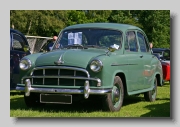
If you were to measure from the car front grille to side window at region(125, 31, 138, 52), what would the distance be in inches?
61.0

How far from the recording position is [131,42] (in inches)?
351

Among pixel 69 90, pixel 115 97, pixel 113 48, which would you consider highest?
pixel 113 48

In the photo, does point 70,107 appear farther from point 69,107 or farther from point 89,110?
point 89,110

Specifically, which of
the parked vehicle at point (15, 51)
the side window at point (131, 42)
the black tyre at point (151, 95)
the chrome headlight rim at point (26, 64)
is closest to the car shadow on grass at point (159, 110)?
the black tyre at point (151, 95)

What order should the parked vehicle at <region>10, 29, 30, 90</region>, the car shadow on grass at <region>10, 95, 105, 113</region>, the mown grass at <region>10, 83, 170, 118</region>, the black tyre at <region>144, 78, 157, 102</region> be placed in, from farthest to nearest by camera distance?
the parked vehicle at <region>10, 29, 30, 90</region>
the black tyre at <region>144, 78, 157, 102</region>
the car shadow on grass at <region>10, 95, 105, 113</region>
the mown grass at <region>10, 83, 170, 118</region>

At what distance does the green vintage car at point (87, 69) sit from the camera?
734 centimetres

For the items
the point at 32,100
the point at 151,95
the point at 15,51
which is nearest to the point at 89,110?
the point at 32,100

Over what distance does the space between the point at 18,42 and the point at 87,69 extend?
11.8ft

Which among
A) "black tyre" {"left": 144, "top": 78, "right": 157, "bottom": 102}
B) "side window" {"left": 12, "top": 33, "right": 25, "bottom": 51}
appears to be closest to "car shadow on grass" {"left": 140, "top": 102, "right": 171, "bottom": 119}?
"black tyre" {"left": 144, "top": 78, "right": 157, "bottom": 102}

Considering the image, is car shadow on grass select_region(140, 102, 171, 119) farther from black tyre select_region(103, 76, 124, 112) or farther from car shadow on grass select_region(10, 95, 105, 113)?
car shadow on grass select_region(10, 95, 105, 113)

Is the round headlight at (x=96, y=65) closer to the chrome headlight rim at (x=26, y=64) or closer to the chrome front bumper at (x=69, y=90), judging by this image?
the chrome front bumper at (x=69, y=90)

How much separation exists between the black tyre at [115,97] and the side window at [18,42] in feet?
11.0

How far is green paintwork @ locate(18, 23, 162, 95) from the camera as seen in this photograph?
7.41m

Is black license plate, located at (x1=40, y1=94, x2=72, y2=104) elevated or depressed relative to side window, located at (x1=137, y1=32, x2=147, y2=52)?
depressed
